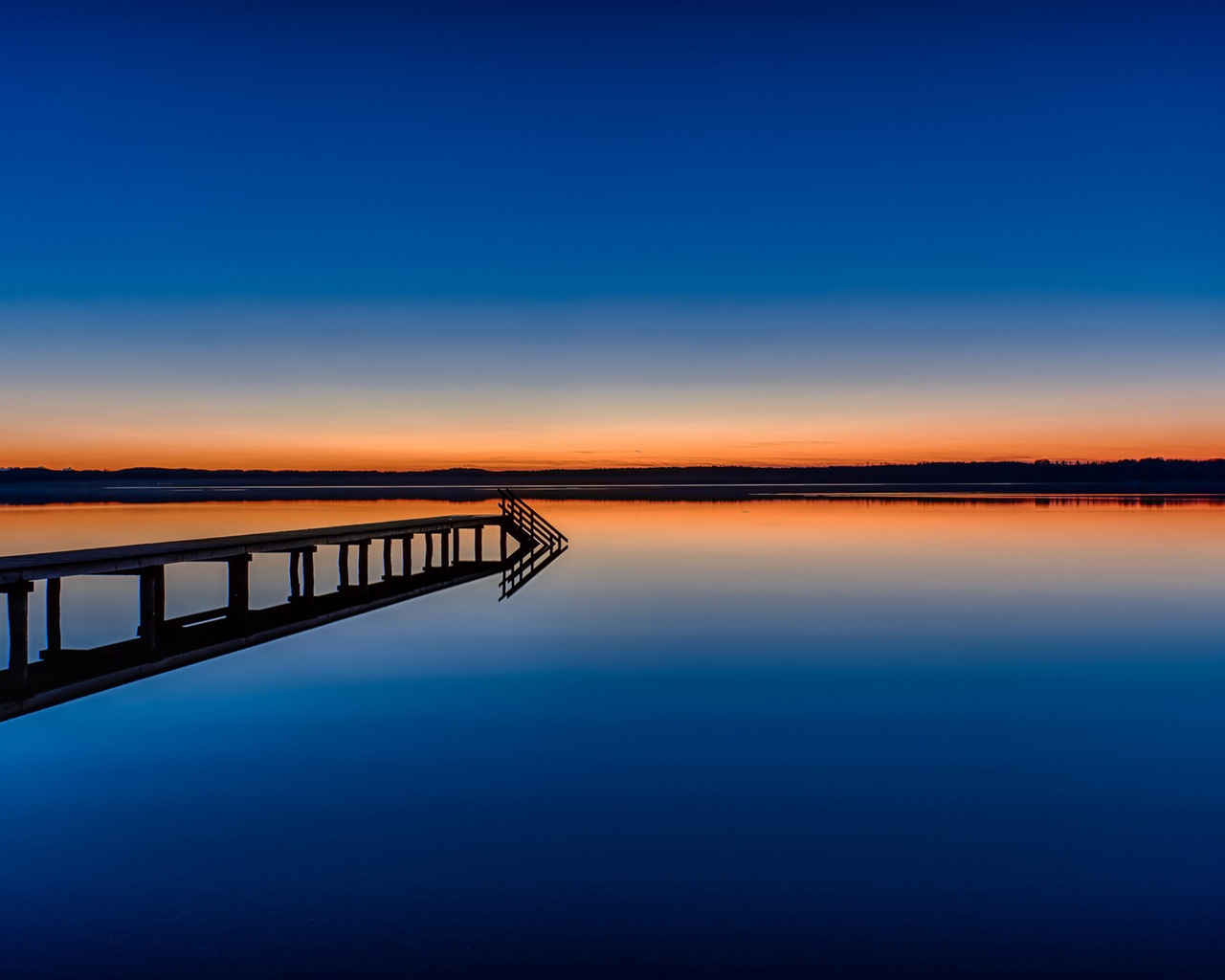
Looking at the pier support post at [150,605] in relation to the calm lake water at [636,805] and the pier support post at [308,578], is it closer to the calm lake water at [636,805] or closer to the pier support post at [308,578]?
the calm lake water at [636,805]

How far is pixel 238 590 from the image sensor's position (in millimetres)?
18094

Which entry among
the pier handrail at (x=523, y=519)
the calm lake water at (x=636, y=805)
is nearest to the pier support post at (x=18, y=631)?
the calm lake water at (x=636, y=805)

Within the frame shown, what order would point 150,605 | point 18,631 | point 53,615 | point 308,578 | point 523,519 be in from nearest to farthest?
point 18,631
point 150,605
point 53,615
point 308,578
point 523,519

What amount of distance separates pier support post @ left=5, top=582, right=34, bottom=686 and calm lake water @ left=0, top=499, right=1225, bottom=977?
831mm

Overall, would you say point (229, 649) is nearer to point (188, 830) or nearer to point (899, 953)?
point (188, 830)

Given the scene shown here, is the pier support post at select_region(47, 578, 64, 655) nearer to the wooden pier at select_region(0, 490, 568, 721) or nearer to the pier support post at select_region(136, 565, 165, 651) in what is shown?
the wooden pier at select_region(0, 490, 568, 721)

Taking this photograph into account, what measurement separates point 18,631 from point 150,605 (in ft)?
8.92

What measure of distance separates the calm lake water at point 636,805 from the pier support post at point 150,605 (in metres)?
0.87

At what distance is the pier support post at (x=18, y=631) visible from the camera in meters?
12.1

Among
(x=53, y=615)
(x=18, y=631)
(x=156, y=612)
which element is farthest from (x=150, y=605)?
(x=18, y=631)

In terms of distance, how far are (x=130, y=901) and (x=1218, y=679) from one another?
16.8m

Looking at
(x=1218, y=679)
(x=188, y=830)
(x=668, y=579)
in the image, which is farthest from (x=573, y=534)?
(x=188, y=830)

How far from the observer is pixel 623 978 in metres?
6.24

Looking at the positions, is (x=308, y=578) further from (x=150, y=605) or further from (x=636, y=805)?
(x=636, y=805)
